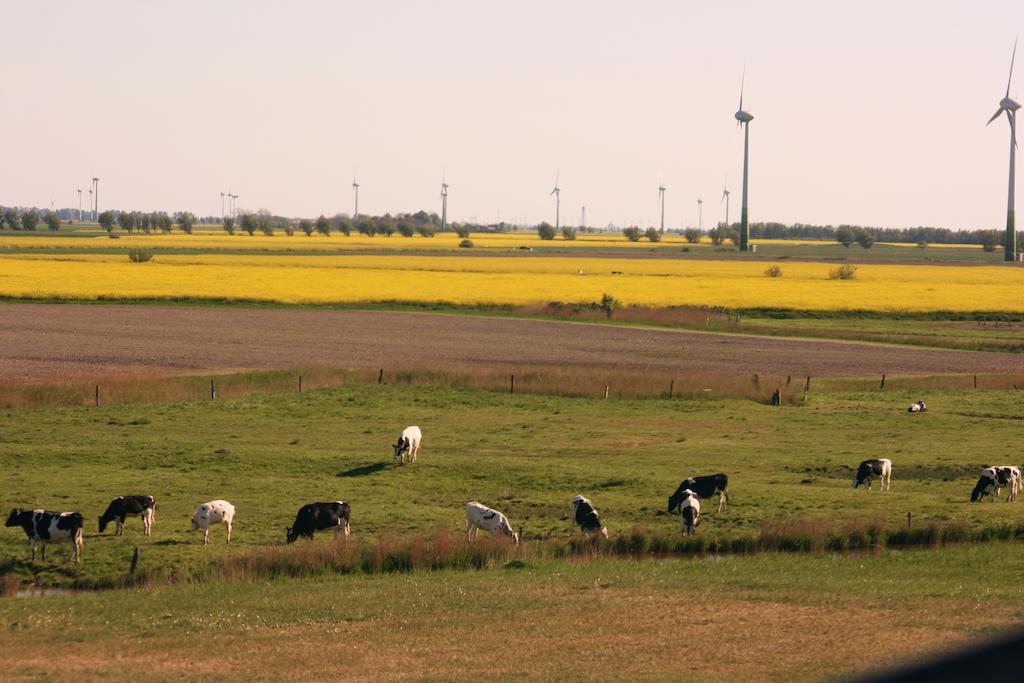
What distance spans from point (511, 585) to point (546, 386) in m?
32.4

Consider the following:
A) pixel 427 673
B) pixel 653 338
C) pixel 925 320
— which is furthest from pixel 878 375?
pixel 427 673

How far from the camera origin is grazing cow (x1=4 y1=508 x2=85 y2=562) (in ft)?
94.1

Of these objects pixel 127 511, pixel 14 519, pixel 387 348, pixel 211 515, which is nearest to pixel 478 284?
pixel 387 348

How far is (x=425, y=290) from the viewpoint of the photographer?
Result: 12419 centimetres

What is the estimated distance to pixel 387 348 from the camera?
256 ft

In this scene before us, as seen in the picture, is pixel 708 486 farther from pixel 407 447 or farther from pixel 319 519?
pixel 319 519

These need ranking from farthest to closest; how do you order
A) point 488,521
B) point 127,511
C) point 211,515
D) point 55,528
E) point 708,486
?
point 708,486 < point 127,511 < point 488,521 < point 211,515 < point 55,528

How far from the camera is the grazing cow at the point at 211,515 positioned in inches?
1194

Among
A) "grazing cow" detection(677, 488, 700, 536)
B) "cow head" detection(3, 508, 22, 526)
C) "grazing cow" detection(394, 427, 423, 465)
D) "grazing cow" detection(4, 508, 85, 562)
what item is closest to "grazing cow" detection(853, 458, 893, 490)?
"grazing cow" detection(677, 488, 700, 536)

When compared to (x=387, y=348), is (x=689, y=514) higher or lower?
higher

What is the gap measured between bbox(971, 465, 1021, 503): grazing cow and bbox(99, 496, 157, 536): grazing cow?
22.1 meters

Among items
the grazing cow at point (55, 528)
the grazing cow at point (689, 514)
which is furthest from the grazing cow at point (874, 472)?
the grazing cow at point (55, 528)

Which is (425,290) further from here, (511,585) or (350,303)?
(511,585)

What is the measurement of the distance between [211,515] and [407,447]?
35.2 feet
